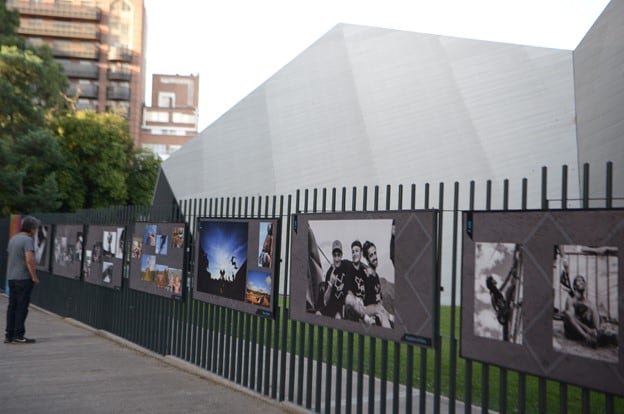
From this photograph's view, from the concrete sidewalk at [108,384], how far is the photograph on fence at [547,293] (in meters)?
2.40

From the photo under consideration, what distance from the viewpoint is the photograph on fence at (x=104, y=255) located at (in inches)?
384

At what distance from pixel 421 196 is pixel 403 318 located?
37.1 feet

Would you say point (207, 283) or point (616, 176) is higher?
point (616, 176)

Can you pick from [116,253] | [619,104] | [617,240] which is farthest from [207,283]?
[619,104]

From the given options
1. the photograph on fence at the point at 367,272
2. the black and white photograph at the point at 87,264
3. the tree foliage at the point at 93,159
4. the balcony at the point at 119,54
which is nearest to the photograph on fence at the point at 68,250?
the black and white photograph at the point at 87,264

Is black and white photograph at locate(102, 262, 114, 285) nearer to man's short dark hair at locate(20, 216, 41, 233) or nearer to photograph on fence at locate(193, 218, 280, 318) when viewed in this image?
man's short dark hair at locate(20, 216, 41, 233)

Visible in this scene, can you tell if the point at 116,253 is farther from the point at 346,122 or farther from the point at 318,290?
the point at 346,122

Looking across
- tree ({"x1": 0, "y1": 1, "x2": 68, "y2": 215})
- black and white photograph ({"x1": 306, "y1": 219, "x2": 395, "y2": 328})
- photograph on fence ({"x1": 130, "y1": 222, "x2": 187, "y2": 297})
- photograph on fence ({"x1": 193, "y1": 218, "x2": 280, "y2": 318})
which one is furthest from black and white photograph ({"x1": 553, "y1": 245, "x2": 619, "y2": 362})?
tree ({"x1": 0, "y1": 1, "x2": 68, "y2": 215})

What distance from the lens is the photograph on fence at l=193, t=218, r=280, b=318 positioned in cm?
627

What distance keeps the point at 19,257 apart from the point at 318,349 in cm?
574

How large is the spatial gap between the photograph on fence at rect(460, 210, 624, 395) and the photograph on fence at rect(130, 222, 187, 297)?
4.71m

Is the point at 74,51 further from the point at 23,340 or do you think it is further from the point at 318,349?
the point at 318,349

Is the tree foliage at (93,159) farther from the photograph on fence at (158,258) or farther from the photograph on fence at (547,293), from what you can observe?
the photograph on fence at (547,293)

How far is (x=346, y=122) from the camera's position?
17.2 meters
